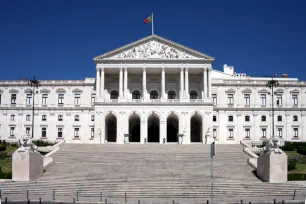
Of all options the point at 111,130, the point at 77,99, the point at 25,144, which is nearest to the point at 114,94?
the point at 111,130

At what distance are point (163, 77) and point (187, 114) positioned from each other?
26.8 feet

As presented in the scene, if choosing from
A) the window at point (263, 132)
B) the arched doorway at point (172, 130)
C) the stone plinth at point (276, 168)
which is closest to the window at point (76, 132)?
the arched doorway at point (172, 130)

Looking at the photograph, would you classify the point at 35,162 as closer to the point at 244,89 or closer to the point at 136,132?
the point at 136,132

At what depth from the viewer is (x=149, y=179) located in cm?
3612

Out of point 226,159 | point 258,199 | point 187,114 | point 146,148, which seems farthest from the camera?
point 187,114

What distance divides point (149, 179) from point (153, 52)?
39.7m

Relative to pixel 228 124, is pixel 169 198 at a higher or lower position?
lower

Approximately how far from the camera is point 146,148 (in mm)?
55031

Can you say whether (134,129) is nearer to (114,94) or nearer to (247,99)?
(114,94)

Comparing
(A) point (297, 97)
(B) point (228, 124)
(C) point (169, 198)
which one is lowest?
(C) point (169, 198)

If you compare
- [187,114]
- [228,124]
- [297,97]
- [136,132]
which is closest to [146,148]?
[187,114]

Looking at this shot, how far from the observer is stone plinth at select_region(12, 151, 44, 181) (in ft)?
120

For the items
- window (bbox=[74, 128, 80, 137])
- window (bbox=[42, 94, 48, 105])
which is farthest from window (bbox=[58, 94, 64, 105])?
window (bbox=[74, 128, 80, 137])

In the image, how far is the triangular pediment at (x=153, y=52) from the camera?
71.7m
